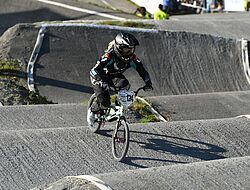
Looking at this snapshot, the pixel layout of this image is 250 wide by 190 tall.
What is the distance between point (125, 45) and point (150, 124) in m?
2.19

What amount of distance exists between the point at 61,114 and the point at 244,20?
1266 cm

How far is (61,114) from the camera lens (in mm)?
11852

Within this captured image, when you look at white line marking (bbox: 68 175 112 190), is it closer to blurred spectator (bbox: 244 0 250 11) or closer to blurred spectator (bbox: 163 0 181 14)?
blurred spectator (bbox: 163 0 181 14)

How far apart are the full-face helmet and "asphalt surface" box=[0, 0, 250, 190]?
1.45 metres

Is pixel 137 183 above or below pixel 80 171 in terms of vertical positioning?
above

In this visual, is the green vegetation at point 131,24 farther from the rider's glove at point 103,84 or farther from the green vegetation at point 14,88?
the rider's glove at point 103,84

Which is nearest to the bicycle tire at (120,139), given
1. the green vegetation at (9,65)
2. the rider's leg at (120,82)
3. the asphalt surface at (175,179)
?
the rider's leg at (120,82)

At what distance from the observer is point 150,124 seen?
10320mm

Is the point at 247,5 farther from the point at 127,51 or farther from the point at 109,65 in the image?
the point at 127,51

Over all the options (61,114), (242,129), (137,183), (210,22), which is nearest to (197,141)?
(242,129)

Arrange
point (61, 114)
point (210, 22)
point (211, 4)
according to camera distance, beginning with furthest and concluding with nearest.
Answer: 1. point (211, 4)
2. point (210, 22)
3. point (61, 114)

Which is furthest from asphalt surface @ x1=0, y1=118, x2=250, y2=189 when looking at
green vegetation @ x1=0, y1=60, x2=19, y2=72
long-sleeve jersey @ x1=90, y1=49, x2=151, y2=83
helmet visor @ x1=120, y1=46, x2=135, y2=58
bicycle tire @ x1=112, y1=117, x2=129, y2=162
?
green vegetation @ x1=0, y1=60, x2=19, y2=72

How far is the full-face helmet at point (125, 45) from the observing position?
850 cm

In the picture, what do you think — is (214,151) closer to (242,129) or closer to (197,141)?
(197,141)
